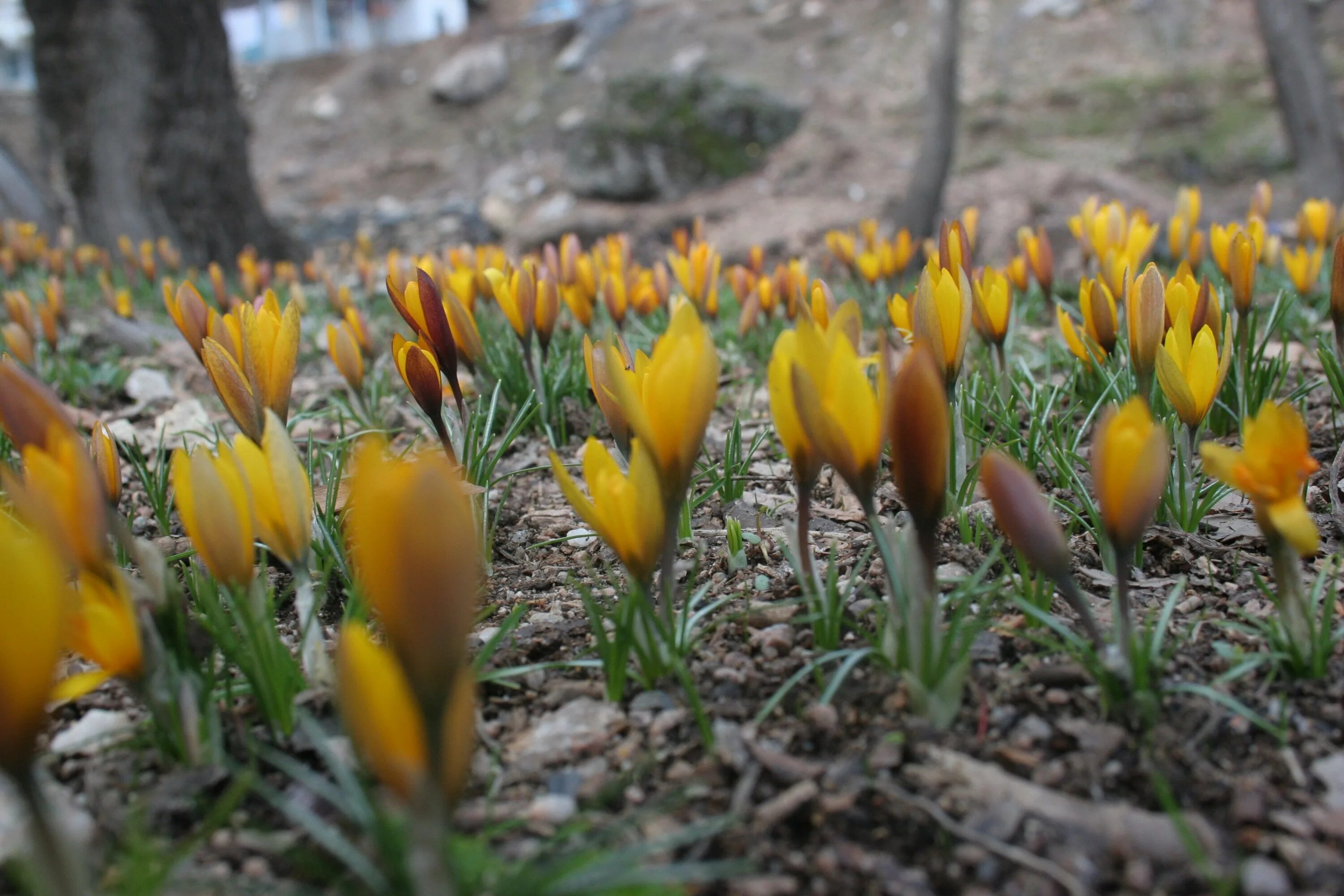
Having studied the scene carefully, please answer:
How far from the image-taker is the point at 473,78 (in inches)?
603

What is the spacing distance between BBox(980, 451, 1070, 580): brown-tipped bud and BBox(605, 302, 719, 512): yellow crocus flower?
0.98 feet

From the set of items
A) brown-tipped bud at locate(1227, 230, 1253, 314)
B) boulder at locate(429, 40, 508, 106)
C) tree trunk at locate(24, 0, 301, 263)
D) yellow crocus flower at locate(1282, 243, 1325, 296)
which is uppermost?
boulder at locate(429, 40, 508, 106)

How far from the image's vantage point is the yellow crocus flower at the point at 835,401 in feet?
2.98

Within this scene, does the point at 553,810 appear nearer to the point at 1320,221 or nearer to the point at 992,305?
the point at 992,305

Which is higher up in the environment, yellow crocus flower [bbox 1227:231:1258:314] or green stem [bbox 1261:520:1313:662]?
yellow crocus flower [bbox 1227:231:1258:314]

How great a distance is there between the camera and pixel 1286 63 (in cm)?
547

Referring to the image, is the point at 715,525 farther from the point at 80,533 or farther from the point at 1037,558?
the point at 80,533

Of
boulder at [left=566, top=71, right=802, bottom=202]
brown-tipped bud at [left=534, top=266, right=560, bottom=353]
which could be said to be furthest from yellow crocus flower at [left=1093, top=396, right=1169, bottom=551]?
boulder at [left=566, top=71, right=802, bottom=202]

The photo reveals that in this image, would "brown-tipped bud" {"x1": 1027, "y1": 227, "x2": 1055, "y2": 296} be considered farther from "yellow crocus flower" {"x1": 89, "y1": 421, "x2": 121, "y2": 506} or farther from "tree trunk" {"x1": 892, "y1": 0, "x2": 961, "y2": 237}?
"tree trunk" {"x1": 892, "y1": 0, "x2": 961, "y2": 237}

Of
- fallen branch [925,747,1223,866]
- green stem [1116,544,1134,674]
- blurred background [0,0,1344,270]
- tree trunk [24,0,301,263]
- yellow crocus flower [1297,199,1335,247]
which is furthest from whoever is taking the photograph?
blurred background [0,0,1344,270]

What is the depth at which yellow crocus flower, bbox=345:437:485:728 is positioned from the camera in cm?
59

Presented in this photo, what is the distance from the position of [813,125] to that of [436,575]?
10768mm

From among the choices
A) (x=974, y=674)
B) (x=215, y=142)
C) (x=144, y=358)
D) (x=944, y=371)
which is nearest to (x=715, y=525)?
(x=944, y=371)

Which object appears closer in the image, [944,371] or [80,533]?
[80,533]
